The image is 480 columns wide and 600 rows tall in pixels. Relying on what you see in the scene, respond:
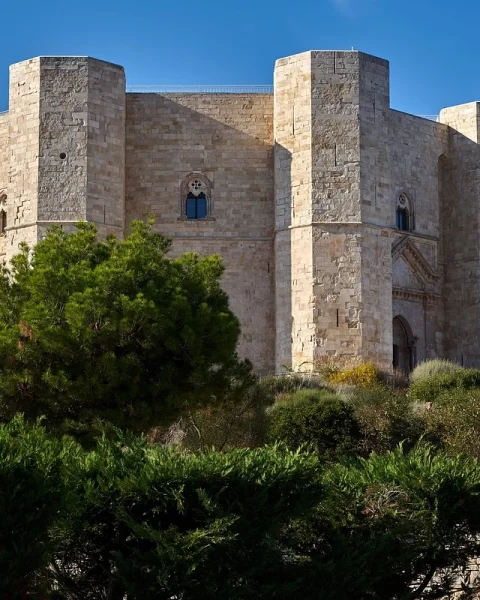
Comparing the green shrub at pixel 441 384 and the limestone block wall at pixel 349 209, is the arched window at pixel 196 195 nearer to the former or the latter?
the limestone block wall at pixel 349 209

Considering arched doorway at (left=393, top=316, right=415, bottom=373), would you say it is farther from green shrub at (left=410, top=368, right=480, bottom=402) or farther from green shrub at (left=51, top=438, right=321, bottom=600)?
green shrub at (left=51, top=438, right=321, bottom=600)

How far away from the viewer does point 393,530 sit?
40.4 feet

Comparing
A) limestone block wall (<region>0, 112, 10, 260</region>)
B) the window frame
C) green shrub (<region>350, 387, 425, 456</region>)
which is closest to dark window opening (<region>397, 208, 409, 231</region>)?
the window frame

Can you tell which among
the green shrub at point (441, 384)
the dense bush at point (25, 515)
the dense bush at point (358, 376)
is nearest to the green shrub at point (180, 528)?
the dense bush at point (25, 515)

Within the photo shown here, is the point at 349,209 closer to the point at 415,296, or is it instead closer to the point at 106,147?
the point at 415,296

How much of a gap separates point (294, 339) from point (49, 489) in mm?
15897

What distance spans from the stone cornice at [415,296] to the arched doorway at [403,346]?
1.84 ft

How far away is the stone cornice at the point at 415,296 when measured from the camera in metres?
28.3

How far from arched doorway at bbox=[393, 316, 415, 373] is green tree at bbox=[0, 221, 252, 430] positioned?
11184 millimetres

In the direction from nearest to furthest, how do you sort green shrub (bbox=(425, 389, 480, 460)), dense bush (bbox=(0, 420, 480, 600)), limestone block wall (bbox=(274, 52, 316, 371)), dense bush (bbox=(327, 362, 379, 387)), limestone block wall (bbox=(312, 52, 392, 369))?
dense bush (bbox=(0, 420, 480, 600)) → green shrub (bbox=(425, 389, 480, 460)) → dense bush (bbox=(327, 362, 379, 387)) → limestone block wall (bbox=(312, 52, 392, 369)) → limestone block wall (bbox=(274, 52, 316, 371))

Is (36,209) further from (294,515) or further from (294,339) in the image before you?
(294,515)

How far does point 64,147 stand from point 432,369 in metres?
9.05

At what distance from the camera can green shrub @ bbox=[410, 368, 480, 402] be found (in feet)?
79.8

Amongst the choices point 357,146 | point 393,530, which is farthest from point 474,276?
point 393,530
